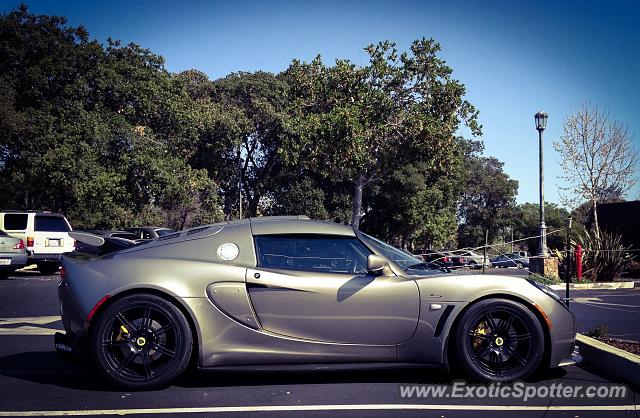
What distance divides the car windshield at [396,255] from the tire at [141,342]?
170 centimetres

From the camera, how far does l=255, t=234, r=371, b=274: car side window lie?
5316mm

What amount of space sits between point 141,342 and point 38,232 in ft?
56.2

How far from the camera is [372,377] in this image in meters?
5.47

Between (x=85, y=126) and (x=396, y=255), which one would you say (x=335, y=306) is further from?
(x=85, y=126)

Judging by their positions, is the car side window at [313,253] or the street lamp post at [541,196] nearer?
the car side window at [313,253]

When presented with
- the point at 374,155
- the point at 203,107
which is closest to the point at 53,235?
the point at 374,155

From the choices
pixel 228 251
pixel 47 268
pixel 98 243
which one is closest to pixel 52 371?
pixel 98 243

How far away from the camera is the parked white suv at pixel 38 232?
2033cm

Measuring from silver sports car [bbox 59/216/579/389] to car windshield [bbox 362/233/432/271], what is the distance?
23 centimetres

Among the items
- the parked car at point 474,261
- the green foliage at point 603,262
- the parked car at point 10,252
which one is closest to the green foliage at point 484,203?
the parked car at point 474,261

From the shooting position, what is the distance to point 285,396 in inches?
192

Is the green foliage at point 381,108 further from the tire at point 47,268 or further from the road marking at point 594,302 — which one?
the road marking at point 594,302

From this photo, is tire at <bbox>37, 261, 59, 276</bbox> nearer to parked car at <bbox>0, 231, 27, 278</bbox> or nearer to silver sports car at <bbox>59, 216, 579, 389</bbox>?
parked car at <bbox>0, 231, 27, 278</bbox>

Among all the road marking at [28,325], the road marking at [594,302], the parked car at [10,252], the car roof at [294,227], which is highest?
the car roof at [294,227]
